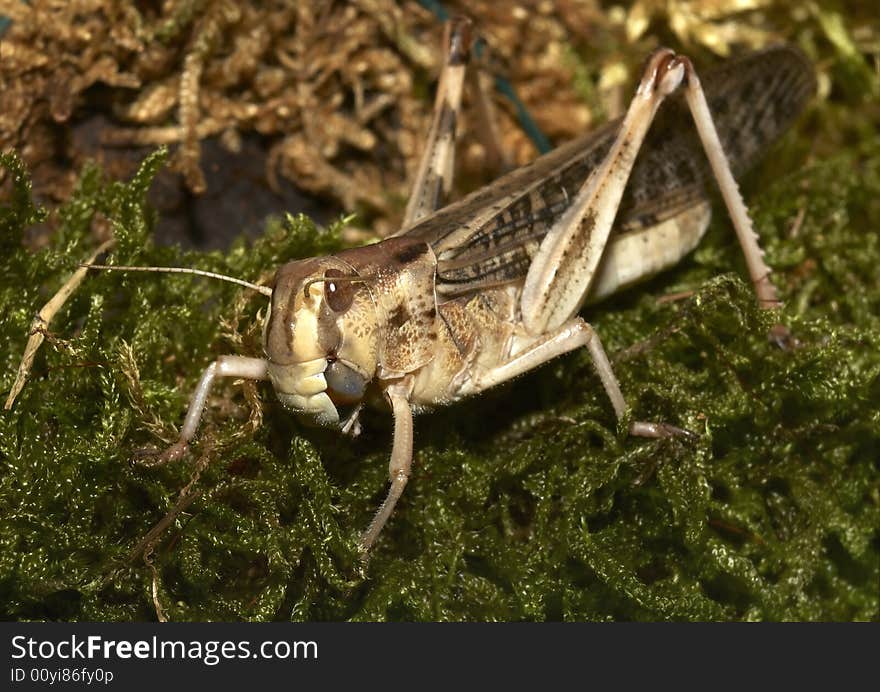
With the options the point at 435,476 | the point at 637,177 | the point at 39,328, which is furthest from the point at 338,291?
the point at 637,177

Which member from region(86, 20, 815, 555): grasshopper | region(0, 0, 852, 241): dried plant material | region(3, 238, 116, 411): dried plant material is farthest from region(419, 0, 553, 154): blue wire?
region(3, 238, 116, 411): dried plant material

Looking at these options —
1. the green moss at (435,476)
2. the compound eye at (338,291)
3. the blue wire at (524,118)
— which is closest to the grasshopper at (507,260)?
the compound eye at (338,291)

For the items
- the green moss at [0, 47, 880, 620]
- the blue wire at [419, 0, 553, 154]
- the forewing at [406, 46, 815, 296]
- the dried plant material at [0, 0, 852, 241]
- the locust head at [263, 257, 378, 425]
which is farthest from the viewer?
the blue wire at [419, 0, 553, 154]

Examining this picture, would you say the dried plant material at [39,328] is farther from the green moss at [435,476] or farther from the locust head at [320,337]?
the locust head at [320,337]

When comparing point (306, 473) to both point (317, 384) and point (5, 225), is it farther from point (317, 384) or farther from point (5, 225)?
point (5, 225)

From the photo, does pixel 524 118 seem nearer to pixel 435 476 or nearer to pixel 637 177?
pixel 637 177

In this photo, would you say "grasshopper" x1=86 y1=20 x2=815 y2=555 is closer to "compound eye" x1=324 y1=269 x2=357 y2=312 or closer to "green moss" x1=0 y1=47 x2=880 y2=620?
"compound eye" x1=324 y1=269 x2=357 y2=312


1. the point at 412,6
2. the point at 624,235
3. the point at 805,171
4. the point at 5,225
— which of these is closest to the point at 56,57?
the point at 5,225
